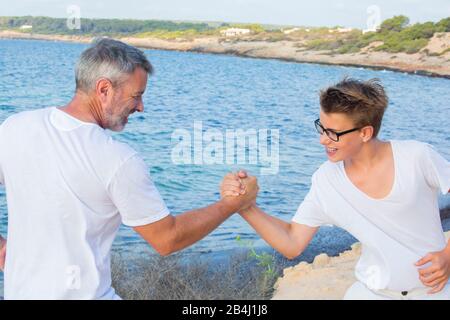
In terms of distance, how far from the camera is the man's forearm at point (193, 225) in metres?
2.25

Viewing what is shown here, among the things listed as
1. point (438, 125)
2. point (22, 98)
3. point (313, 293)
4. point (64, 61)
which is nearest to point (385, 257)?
point (313, 293)

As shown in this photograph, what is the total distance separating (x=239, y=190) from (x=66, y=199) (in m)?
0.78

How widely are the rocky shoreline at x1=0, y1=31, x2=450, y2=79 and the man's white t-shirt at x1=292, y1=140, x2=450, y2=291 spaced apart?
37210mm

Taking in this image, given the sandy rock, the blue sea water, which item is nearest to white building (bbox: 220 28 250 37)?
the blue sea water

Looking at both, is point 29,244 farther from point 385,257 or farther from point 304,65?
point 304,65

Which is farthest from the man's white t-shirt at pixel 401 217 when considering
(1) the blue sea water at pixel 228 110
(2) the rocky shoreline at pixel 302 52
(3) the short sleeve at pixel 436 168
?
(2) the rocky shoreline at pixel 302 52

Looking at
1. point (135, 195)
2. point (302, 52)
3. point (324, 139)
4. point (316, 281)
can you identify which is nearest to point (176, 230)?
point (135, 195)

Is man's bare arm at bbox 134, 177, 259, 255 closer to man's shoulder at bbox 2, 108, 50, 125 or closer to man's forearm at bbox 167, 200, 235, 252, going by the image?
man's forearm at bbox 167, 200, 235, 252

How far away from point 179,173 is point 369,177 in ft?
48.3

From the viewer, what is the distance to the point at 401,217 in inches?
98.0

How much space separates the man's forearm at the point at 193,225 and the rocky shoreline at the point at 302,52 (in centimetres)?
3755

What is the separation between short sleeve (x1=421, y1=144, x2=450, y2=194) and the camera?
241cm

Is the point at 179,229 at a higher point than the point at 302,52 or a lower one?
higher

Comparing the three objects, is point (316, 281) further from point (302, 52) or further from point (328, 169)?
point (302, 52)
